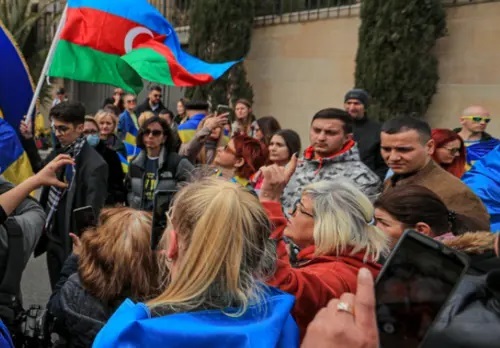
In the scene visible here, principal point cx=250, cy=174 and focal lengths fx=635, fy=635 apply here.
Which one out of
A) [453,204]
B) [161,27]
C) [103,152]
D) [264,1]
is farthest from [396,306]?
[264,1]

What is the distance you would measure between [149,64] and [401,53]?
4.13 metres

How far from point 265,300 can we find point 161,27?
4.99 m

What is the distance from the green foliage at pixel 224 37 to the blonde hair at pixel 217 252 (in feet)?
33.3

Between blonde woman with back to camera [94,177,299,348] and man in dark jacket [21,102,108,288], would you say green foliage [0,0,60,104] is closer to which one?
man in dark jacket [21,102,108,288]

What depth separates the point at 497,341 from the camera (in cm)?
130

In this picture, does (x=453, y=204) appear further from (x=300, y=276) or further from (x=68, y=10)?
(x=68, y=10)

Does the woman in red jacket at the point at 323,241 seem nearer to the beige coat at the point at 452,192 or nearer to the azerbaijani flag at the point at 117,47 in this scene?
the beige coat at the point at 452,192

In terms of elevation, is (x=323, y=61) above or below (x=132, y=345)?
above

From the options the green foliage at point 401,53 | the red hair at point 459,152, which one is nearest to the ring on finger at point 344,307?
the red hair at point 459,152

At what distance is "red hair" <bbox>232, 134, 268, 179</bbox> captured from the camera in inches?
197

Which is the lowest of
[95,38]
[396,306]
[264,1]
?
[396,306]

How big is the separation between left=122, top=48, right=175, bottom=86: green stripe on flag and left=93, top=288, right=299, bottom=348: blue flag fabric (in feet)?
14.1

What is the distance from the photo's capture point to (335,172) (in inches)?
157

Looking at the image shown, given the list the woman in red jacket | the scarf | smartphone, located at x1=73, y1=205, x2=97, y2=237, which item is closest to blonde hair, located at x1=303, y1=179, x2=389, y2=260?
the woman in red jacket
